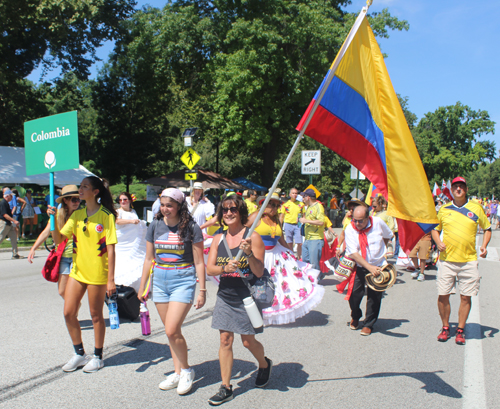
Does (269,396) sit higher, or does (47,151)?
(47,151)

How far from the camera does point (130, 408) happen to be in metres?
3.63

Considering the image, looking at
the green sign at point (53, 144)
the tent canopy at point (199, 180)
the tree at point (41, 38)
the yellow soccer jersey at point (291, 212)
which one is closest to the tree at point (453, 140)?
the tent canopy at point (199, 180)

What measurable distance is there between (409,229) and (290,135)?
90.5ft

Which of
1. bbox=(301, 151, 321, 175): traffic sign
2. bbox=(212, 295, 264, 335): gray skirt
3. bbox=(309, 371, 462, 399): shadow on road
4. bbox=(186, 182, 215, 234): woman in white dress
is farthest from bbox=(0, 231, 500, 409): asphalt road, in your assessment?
bbox=(301, 151, 321, 175): traffic sign

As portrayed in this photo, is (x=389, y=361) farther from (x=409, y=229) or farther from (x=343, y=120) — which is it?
(x=343, y=120)

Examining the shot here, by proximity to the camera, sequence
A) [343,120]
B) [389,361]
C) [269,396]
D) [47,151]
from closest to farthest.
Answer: [269,396] → [343,120] → [389,361] → [47,151]

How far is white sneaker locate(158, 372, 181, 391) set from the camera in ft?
13.2

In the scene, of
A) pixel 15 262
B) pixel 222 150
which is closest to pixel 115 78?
pixel 222 150

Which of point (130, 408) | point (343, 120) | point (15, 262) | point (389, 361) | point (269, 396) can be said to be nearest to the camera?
point (130, 408)

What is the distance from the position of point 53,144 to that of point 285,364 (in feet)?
13.5

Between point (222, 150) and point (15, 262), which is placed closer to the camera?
point (15, 262)

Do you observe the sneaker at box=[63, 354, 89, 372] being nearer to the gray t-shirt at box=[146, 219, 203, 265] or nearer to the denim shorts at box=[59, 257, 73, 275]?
the denim shorts at box=[59, 257, 73, 275]

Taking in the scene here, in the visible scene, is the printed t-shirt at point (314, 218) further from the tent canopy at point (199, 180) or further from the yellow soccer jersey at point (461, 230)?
the tent canopy at point (199, 180)

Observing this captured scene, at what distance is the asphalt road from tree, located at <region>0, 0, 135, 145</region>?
48.5ft
